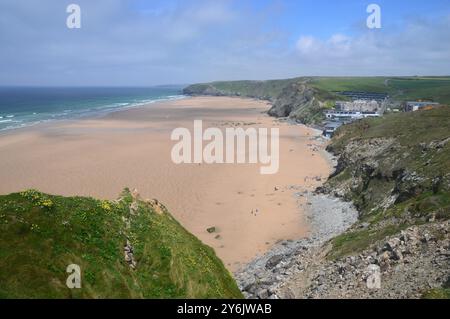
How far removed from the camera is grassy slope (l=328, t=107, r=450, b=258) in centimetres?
2350

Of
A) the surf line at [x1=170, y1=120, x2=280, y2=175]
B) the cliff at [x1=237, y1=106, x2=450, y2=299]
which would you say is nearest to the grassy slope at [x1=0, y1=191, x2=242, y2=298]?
the cliff at [x1=237, y1=106, x2=450, y2=299]

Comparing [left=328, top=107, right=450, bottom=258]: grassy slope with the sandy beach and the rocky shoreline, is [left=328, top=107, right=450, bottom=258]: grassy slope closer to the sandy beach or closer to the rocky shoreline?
the rocky shoreline

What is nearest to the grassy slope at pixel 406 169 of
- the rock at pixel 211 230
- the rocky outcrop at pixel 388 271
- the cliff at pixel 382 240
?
the cliff at pixel 382 240

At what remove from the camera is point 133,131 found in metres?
90.7

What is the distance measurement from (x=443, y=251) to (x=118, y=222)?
1594 centimetres

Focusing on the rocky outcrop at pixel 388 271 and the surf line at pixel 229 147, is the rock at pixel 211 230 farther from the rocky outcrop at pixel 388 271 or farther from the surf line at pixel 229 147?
the surf line at pixel 229 147

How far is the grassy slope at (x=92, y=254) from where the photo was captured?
528 inches

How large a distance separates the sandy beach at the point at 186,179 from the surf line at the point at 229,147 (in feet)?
5.95

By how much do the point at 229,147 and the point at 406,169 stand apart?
39735mm

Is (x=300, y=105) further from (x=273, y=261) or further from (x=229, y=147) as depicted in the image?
(x=273, y=261)
